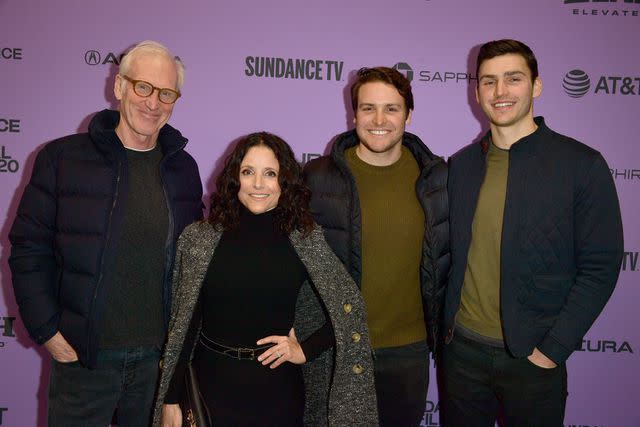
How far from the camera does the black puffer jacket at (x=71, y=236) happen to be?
7.16 feet

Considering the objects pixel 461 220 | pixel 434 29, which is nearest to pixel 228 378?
pixel 461 220

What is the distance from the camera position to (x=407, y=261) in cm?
241

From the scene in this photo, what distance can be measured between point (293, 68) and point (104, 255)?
6.17ft

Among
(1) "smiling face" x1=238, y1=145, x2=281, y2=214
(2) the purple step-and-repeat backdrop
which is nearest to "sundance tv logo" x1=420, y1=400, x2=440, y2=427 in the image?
(2) the purple step-and-repeat backdrop

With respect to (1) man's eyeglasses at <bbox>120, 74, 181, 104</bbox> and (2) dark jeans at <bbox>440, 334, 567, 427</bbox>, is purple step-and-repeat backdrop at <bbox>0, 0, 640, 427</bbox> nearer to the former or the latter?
(1) man's eyeglasses at <bbox>120, 74, 181, 104</bbox>

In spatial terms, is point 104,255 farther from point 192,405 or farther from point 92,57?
point 92,57

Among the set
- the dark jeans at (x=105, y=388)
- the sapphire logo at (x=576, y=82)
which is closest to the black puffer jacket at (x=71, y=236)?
the dark jeans at (x=105, y=388)

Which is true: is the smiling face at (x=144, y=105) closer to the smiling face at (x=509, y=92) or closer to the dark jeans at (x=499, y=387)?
the smiling face at (x=509, y=92)

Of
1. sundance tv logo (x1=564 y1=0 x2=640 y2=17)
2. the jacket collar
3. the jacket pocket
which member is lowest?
the jacket pocket

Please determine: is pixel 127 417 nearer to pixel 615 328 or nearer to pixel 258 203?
pixel 258 203

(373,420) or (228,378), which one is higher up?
(228,378)

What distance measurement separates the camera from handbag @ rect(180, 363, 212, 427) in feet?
6.20

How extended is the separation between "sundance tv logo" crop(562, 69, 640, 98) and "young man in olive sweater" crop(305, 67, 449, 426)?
5.11 ft

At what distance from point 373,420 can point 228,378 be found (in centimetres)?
77
